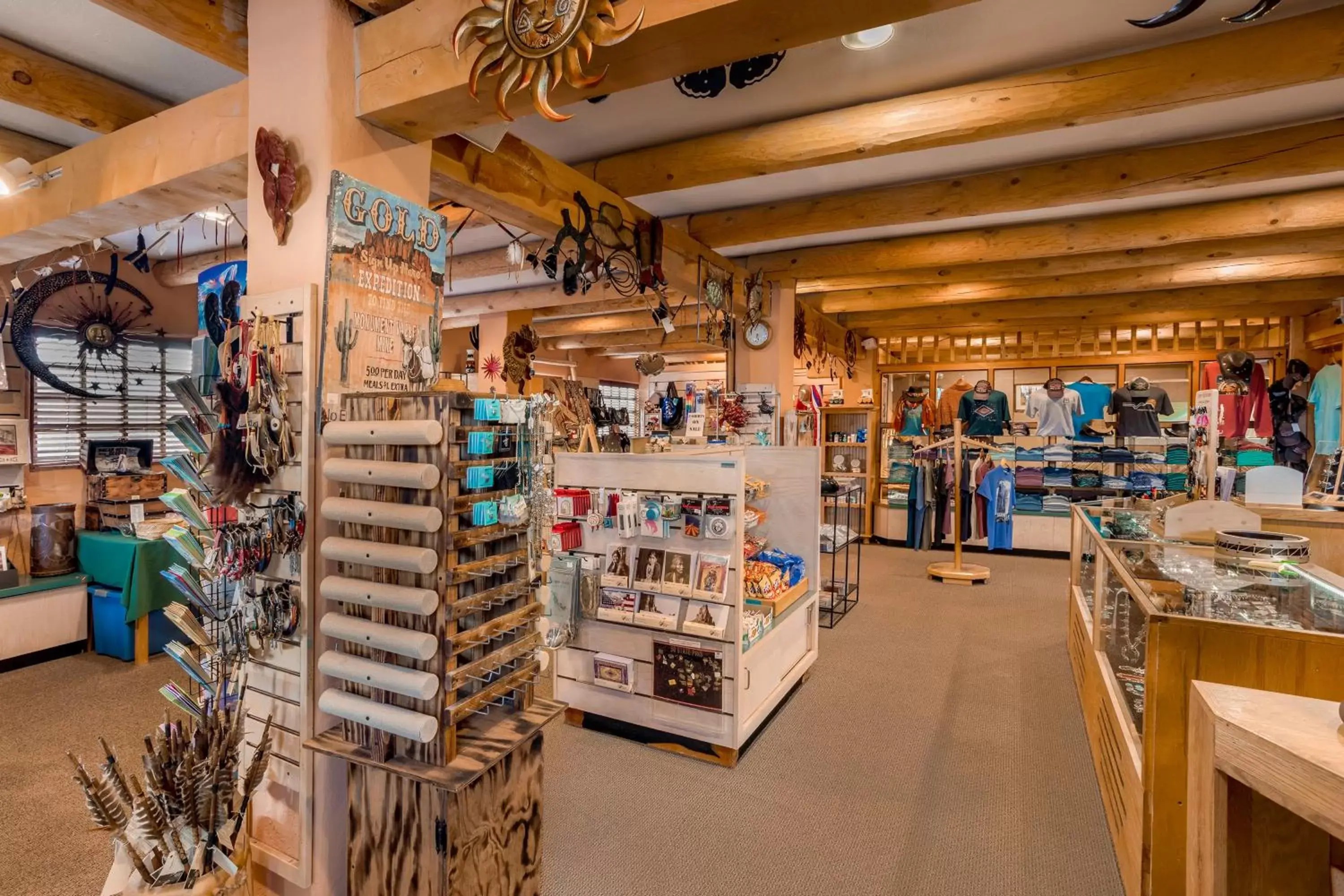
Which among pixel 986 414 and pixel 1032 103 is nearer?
pixel 1032 103

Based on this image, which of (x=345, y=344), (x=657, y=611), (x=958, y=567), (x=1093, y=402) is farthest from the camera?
(x=1093, y=402)

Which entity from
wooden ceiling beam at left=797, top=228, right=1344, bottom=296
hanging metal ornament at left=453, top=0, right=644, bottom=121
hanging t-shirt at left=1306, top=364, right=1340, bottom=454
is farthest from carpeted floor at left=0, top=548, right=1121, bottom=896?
hanging t-shirt at left=1306, top=364, right=1340, bottom=454

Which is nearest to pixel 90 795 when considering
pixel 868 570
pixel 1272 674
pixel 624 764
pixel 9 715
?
pixel 624 764

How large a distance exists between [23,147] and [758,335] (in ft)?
15.5

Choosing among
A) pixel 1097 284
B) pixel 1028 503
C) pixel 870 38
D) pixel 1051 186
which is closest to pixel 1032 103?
pixel 870 38

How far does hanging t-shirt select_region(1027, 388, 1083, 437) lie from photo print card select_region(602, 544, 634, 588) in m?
6.95

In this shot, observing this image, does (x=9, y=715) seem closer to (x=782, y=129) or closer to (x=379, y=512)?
(x=379, y=512)

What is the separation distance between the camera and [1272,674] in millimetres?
1689

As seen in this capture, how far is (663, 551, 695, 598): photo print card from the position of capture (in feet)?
10.0

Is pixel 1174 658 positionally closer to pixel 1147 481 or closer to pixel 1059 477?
pixel 1059 477

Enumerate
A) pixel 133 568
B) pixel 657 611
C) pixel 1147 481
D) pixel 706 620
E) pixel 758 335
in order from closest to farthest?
pixel 706 620 < pixel 657 611 < pixel 133 568 < pixel 758 335 < pixel 1147 481

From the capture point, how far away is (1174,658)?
1.81m

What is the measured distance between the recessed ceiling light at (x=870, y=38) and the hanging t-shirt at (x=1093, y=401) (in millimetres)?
7084

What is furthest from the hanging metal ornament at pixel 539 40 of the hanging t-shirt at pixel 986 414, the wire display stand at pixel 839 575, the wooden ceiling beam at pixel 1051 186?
the hanging t-shirt at pixel 986 414
